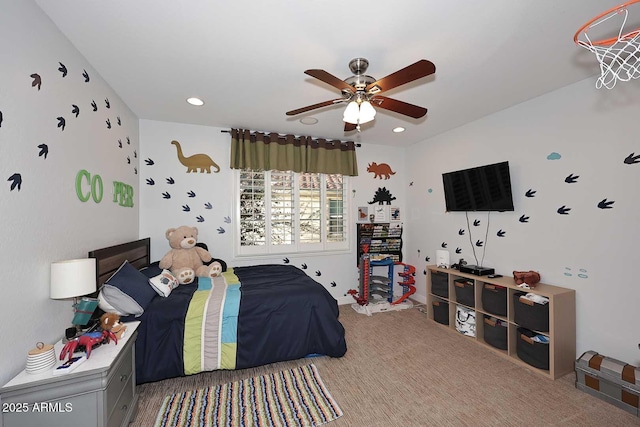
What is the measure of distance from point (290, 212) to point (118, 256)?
2066 millimetres

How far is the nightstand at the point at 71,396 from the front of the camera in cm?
123

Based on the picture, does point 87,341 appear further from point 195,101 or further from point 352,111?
point 195,101

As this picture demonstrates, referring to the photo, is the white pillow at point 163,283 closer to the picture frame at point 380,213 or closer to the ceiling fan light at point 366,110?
the ceiling fan light at point 366,110

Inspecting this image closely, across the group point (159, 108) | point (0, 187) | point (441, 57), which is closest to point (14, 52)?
point (0, 187)

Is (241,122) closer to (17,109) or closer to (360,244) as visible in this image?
(17,109)

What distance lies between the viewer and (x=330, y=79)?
164 cm

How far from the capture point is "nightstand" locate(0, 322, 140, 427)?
1230 millimetres

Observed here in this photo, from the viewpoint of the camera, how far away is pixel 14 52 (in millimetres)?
1336

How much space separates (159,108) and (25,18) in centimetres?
153

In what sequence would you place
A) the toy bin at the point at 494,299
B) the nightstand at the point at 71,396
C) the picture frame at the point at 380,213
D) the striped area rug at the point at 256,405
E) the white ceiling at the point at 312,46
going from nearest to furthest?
the nightstand at the point at 71,396 → the white ceiling at the point at 312,46 → the striped area rug at the point at 256,405 → the toy bin at the point at 494,299 → the picture frame at the point at 380,213

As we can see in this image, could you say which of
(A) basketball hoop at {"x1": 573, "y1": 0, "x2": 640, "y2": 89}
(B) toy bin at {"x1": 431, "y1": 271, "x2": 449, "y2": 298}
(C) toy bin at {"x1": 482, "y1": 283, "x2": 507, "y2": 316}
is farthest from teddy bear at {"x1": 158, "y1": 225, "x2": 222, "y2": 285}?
(A) basketball hoop at {"x1": 573, "y1": 0, "x2": 640, "y2": 89}

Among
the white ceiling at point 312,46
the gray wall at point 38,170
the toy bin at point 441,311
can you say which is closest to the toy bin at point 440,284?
the toy bin at point 441,311

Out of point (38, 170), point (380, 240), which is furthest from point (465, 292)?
→ point (38, 170)

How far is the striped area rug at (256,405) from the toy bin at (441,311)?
1.85 metres
